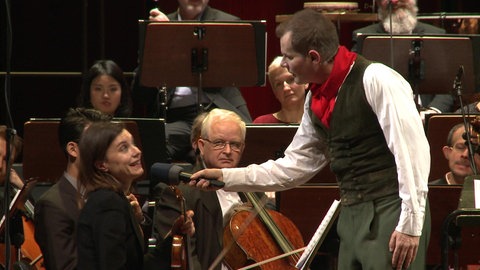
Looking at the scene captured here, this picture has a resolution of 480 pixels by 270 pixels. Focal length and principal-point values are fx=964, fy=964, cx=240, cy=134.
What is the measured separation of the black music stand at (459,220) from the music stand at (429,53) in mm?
1788

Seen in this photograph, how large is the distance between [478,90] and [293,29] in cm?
299

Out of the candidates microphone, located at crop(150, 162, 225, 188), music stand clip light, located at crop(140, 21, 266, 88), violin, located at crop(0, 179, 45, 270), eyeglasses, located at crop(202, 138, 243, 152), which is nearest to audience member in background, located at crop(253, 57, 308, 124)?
music stand clip light, located at crop(140, 21, 266, 88)

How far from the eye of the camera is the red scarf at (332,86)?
3.45 m

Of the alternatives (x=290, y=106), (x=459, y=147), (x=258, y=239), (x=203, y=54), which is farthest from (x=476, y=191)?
(x=203, y=54)

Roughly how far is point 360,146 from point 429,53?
2.75 meters

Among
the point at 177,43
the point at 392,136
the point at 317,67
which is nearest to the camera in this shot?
the point at 392,136

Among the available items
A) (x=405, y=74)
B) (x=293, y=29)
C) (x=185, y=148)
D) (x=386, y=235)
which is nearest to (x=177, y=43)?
(x=185, y=148)

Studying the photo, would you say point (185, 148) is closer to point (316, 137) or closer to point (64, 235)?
point (64, 235)

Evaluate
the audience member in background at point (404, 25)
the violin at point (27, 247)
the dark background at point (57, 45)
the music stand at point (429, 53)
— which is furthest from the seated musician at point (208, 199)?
the dark background at point (57, 45)

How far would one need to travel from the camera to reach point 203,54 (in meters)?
5.82

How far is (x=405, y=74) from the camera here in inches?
235

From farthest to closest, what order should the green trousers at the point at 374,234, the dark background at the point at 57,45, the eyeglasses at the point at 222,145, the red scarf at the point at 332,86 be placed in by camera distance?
the dark background at the point at 57,45 → the eyeglasses at the point at 222,145 → the red scarf at the point at 332,86 → the green trousers at the point at 374,234

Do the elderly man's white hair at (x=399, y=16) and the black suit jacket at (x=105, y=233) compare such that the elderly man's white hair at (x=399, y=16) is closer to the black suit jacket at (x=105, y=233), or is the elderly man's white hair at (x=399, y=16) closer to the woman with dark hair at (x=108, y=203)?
the woman with dark hair at (x=108, y=203)

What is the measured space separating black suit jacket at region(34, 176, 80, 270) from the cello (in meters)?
0.68
